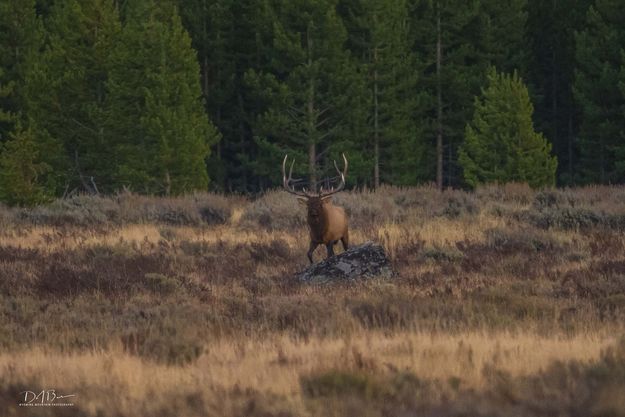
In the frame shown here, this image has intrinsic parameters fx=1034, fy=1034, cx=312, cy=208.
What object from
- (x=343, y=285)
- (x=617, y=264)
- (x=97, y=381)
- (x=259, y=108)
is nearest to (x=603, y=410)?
(x=97, y=381)

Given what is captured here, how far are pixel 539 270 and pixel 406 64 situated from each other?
87.9 feet

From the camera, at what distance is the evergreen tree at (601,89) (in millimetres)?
38875

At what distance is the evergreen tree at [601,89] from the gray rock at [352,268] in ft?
88.7

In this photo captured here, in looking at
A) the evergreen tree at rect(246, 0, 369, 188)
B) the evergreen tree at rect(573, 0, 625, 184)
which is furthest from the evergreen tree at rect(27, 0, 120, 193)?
the evergreen tree at rect(573, 0, 625, 184)

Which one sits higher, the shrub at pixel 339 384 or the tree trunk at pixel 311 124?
the tree trunk at pixel 311 124

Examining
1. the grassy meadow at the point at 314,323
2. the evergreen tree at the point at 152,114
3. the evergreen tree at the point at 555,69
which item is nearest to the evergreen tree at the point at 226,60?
the evergreen tree at the point at 152,114

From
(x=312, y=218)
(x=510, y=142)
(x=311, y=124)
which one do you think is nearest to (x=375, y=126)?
(x=311, y=124)

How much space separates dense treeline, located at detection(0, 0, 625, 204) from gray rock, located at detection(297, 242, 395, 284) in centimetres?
1831

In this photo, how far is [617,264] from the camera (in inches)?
536

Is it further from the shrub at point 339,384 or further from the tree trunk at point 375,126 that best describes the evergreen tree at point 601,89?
the shrub at point 339,384

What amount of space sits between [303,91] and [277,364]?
3039cm

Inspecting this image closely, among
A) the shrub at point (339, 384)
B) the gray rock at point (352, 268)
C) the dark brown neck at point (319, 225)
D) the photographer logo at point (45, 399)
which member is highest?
the dark brown neck at point (319, 225)

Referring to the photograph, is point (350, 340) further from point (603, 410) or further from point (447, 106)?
point (447, 106)

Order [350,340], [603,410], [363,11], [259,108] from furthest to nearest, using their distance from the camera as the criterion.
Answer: [259,108], [363,11], [350,340], [603,410]
